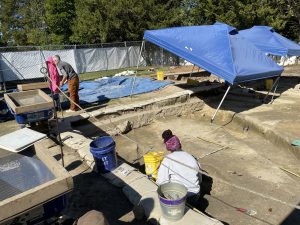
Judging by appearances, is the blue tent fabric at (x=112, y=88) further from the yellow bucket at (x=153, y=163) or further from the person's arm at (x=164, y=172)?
the person's arm at (x=164, y=172)

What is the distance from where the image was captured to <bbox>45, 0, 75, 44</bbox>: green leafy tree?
103ft

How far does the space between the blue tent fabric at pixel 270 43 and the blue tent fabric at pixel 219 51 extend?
266 centimetres

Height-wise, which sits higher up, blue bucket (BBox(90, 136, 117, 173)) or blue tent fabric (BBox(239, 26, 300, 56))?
blue tent fabric (BBox(239, 26, 300, 56))

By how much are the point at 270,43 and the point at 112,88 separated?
24.9ft

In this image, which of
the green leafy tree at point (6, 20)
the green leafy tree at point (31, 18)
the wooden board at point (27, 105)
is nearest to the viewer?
the wooden board at point (27, 105)

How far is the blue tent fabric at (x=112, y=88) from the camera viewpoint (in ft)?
39.6

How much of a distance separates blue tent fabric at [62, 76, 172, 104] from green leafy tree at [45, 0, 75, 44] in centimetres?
1932

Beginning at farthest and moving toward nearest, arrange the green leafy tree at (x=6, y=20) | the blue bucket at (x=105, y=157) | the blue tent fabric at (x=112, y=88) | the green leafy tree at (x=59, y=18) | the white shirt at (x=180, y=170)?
the green leafy tree at (x=6, y=20)
the green leafy tree at (x=59, y=18)
the blue tent fabric at (x=112, y=88)
the blue bucket at (x=105, y=157)
the white shirt at (x=180, y=170)

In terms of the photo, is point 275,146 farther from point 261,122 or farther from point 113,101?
point 113,101

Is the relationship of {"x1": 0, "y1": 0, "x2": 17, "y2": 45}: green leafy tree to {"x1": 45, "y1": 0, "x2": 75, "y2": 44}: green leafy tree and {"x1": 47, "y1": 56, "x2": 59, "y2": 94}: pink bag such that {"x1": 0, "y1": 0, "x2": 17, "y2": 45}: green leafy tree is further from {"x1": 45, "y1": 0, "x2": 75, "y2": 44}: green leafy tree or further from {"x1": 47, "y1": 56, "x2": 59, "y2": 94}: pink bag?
{"x1": 47, "y1": 56, "x2": 59, "y2": 94}: pink bag

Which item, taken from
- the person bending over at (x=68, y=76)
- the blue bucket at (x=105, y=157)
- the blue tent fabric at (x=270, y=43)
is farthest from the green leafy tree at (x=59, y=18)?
the blue bucket at (x=105, y=157)

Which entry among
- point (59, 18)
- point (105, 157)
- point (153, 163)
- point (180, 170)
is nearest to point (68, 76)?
point (105, 157)

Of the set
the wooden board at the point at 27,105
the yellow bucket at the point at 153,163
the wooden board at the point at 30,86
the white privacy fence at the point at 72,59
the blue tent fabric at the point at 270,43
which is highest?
the blue tent fabric at the point at 270,43

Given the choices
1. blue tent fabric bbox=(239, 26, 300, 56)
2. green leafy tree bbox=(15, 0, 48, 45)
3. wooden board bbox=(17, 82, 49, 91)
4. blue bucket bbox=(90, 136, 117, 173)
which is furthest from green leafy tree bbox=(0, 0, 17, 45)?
blue bucket bbox=(90, 136, 117, 173)
